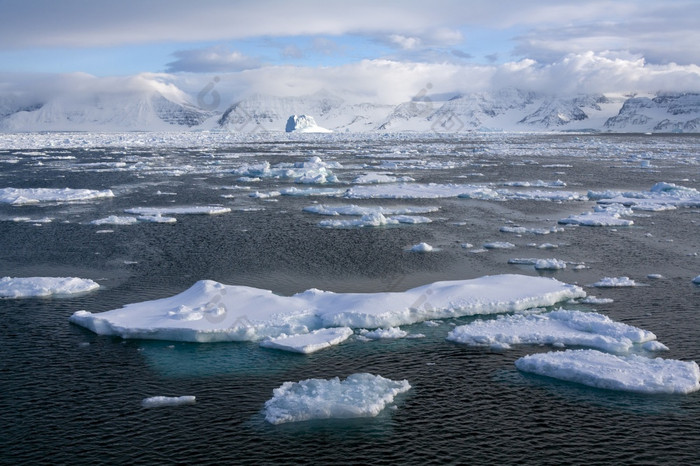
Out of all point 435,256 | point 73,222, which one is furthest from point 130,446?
point 73,222

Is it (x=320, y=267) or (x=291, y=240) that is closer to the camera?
(x=320, y=267)

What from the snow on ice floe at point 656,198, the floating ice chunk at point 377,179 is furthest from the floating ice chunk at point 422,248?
the floating ice chunk at point 377,179

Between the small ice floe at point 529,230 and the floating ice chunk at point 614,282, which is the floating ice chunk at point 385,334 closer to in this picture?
the floating ice chunk at point 614,282

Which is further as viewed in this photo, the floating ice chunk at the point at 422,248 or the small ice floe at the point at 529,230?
the small ice floe at the point at 529,230

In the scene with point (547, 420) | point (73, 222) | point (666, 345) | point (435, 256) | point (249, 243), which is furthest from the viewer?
point (73, 222)

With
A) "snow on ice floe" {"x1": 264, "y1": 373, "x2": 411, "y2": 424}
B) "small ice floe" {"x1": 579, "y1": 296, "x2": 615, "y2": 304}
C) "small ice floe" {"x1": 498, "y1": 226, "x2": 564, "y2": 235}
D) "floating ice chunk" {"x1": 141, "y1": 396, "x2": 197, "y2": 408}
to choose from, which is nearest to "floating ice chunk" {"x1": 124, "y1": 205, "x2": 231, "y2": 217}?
"small ice floe" {"x1": 498, "y1": 226, "x2": 564, "y2": 235}

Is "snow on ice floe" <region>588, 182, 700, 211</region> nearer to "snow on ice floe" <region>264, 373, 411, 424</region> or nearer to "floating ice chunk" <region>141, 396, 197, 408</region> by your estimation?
"snow on ice floe" <region>264, 373, 411, 424</region>

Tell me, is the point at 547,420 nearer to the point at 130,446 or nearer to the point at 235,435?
the point at 235,435
